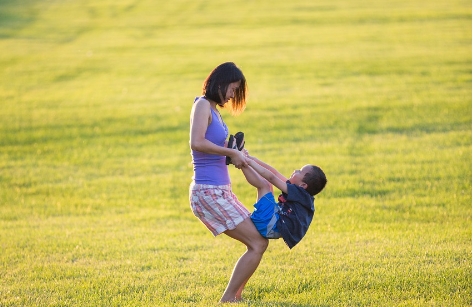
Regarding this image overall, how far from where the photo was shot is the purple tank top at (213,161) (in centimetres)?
575

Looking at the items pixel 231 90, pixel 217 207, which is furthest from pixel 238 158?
pixel 231 90

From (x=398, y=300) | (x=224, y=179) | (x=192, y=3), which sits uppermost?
(x=224, y=179)

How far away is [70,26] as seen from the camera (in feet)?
124

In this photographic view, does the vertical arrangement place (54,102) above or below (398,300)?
below

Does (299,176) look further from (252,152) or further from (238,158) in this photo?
(252,152)

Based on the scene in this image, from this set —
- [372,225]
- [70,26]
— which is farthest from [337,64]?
[70,26]

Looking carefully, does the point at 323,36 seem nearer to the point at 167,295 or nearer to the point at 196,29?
Result: the point at 196,29

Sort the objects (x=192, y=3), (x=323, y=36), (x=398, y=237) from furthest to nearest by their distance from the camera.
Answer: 1. (x=192, y=3)
2. (x=323, y=36)
3. (x=398, y=237)

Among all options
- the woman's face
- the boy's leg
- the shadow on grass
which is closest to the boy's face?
the boy's leg

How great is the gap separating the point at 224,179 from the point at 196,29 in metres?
30.8

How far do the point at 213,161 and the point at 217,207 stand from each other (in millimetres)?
389

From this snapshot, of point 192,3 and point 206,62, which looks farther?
point 192,3

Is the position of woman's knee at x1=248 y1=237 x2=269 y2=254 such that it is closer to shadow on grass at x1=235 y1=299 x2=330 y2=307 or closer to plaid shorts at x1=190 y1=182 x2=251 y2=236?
plaid shorts at x1=190 y1=182 x2=251 y2=236

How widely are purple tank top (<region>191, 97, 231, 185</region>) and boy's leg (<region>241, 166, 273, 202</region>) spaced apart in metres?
0.20
